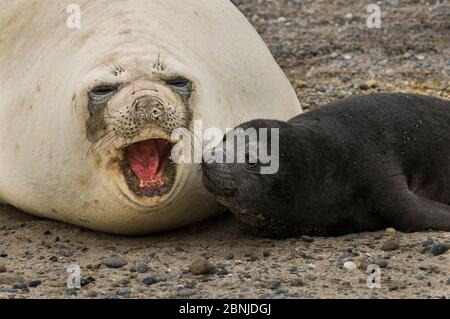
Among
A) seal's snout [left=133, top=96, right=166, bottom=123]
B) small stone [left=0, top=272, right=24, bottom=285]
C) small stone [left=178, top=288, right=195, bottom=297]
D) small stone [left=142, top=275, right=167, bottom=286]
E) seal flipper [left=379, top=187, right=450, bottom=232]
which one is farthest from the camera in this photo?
seal flipper [left=379, top=187, right=450, bottom=232]

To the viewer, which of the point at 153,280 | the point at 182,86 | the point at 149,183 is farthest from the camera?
the point at 182,86

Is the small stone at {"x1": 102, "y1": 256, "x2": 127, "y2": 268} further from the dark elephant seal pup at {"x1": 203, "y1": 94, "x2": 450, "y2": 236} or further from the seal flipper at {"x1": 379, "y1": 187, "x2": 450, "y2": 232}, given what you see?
the seal flipper at {"x1": 379, "y1": 187, "x2": 450, "y2": 232}

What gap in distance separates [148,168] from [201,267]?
0.68 meters

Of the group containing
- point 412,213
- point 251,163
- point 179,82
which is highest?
point 179,82

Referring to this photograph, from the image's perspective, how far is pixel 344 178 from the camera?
604cm

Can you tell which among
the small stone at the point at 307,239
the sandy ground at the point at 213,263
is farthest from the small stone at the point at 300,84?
the small stone at the point at 307,239

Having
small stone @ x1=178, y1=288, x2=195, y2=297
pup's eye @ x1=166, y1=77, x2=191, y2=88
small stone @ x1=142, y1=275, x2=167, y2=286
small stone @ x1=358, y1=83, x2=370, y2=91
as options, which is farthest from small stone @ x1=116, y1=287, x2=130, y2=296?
small stone @ x1=358, y1=83, x2=370, y2=91

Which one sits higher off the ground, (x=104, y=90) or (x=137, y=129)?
(x=104, y=90)

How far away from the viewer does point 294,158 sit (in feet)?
19.4

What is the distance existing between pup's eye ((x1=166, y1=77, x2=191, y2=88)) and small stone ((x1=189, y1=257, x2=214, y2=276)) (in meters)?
1.04

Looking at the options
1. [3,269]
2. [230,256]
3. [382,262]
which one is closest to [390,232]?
[382,262]

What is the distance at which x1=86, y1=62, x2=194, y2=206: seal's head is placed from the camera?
558 centimetres

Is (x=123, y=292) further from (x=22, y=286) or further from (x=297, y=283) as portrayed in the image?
(x=297, y=283)
